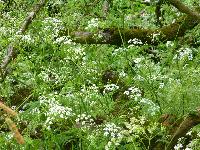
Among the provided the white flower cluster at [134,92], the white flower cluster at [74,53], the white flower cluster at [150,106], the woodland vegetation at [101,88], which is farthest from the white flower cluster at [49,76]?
the white flower cluster at [150,106]

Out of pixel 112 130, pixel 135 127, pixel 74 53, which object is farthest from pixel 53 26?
pixel 135 127

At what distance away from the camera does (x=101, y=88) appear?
14.1ft

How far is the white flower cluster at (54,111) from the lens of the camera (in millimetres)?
3289

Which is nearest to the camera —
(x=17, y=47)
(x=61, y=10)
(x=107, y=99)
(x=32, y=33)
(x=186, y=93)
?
(x=186, y=93)

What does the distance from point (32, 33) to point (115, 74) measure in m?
1.02

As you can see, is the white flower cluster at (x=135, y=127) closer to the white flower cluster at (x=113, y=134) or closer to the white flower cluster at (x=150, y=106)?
the white flower cluster at (x=113, y=134)

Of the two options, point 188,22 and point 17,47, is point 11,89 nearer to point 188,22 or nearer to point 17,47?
point 17,47

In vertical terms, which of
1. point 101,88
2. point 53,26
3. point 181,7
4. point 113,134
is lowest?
point 101,88

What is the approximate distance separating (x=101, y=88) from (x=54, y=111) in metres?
1.07

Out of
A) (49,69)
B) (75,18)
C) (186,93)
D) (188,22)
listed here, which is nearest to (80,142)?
(186,93)

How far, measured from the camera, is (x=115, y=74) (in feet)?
14.9

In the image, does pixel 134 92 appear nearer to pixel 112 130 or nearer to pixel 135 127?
pixel 112 130

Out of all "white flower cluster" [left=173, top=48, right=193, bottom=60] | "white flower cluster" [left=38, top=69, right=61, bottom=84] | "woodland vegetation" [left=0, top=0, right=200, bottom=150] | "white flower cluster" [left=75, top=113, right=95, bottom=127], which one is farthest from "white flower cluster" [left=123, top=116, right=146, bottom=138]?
"white flower cluster" [left=38, top=69, right=61, bottom=84]

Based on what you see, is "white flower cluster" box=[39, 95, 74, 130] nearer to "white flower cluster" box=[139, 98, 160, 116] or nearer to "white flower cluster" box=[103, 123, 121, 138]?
"white flower cluster" box=[103, 123, 121, 138]
